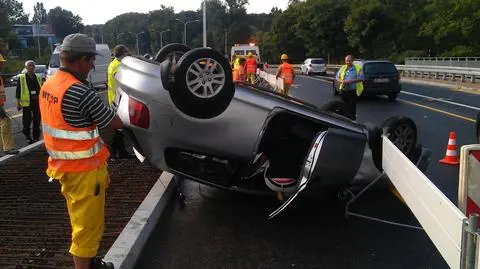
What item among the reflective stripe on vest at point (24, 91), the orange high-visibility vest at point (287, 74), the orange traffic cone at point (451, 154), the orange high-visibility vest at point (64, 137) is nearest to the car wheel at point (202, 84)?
the orange high-visibility vest at point (64, 137)

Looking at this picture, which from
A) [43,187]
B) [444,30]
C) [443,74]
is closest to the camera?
[43,187]

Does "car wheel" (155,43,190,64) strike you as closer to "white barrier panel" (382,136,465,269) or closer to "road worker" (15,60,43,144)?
"white barrier panel" (382,136,465,269)

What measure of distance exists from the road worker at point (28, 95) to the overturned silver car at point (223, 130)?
5.40m

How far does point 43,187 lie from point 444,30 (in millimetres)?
59507

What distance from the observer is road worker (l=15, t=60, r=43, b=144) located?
9906 millimetres

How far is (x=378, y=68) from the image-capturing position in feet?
64.7

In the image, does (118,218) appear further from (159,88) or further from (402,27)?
(402,27)

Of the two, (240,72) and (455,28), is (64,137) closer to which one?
(240,72)

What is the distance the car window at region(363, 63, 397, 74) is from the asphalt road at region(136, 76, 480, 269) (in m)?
Result: 13.1

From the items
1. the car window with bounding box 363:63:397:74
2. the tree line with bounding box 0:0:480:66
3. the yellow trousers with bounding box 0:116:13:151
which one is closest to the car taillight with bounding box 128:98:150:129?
the yellow trousers with bounding box 0:116:13:151

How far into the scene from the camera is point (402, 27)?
65.6 metres

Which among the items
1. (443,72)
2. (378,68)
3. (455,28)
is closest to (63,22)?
(455,28)

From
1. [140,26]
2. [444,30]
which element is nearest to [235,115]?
[444,30]

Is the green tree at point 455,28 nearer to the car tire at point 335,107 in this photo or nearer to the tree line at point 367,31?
the tree line at point 367,31
